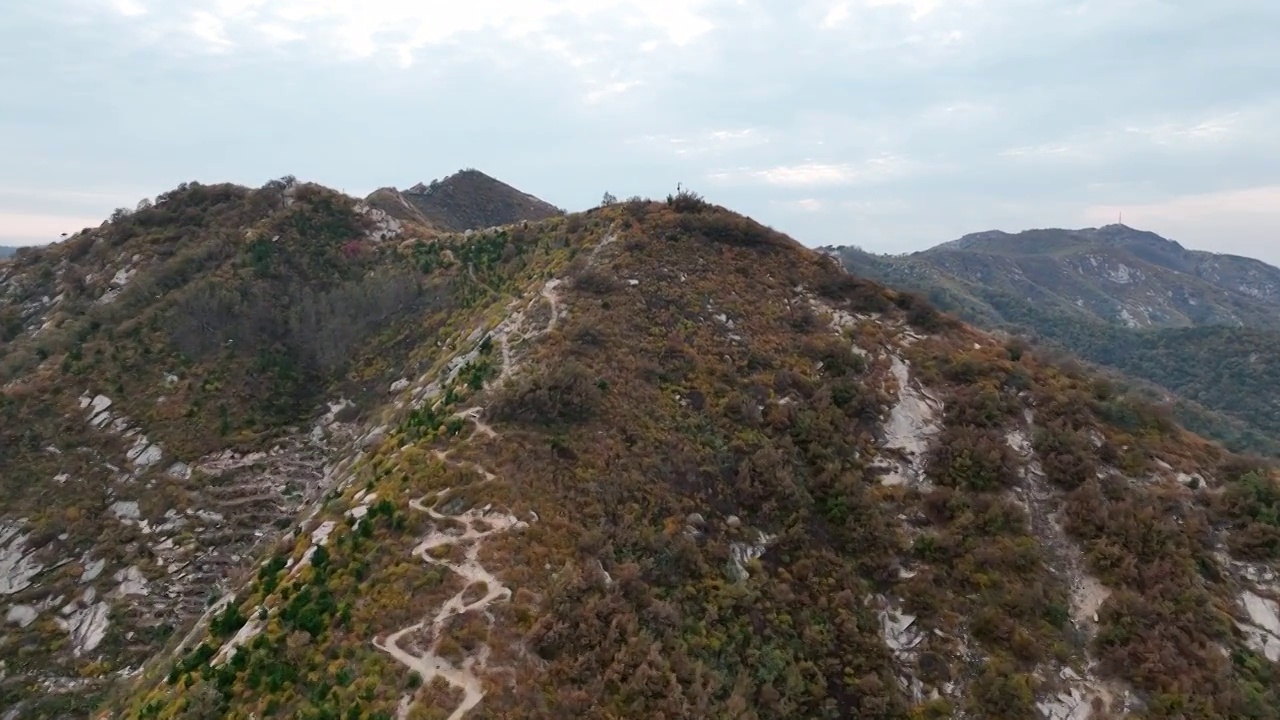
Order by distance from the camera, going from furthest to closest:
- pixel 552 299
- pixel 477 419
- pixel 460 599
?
pixel 552 299 → pixel 477 419 → pixel 460 599

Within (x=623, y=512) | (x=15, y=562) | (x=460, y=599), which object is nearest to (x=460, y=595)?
(x=460, y=599)

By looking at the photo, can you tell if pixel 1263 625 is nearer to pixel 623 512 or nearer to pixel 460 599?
pixel 623 512

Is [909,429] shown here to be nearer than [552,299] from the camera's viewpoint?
Yes

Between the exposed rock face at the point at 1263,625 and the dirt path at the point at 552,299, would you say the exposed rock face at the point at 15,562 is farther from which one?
the exposed rock face at the point at 1263,625

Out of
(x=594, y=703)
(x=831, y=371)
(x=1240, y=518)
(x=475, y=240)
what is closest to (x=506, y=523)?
(x=594, y=703)

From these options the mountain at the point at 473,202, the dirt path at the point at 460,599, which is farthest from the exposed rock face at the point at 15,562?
the mountain at the point at 473,202

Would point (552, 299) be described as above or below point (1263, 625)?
above

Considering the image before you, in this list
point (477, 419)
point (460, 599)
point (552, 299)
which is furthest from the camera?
point (552, 299)
